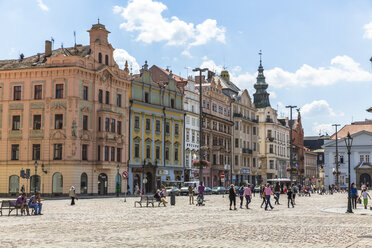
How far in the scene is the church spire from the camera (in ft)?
409

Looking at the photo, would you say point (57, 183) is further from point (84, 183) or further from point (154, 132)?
point (154, 132)

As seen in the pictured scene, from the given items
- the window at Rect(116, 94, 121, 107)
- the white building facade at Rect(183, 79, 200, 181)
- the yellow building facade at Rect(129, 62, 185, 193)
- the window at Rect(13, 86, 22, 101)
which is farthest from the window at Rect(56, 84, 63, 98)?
the white building facade at Rect(183, 79, 200, 181)

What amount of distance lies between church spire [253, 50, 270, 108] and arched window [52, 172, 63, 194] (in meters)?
71.4

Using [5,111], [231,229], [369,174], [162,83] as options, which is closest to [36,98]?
[5,111]

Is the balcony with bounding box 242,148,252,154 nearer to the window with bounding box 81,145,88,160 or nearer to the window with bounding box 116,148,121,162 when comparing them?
the window with bounding box 116,148,121,162

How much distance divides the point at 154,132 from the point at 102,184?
42.3ft

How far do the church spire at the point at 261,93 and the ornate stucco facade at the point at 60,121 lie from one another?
6360cm

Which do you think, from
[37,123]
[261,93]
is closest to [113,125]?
[37,123]

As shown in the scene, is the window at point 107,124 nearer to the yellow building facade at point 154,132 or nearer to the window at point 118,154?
the window at point 118,154

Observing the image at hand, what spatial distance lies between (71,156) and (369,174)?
250 ft

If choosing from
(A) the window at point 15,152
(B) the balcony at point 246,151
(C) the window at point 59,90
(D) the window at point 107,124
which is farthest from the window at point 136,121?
(B) the balcony at point 246,151

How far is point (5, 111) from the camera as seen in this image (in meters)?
63.7

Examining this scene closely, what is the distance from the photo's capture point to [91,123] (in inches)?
2498

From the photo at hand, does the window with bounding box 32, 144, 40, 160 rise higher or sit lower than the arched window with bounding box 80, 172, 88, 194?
higher
